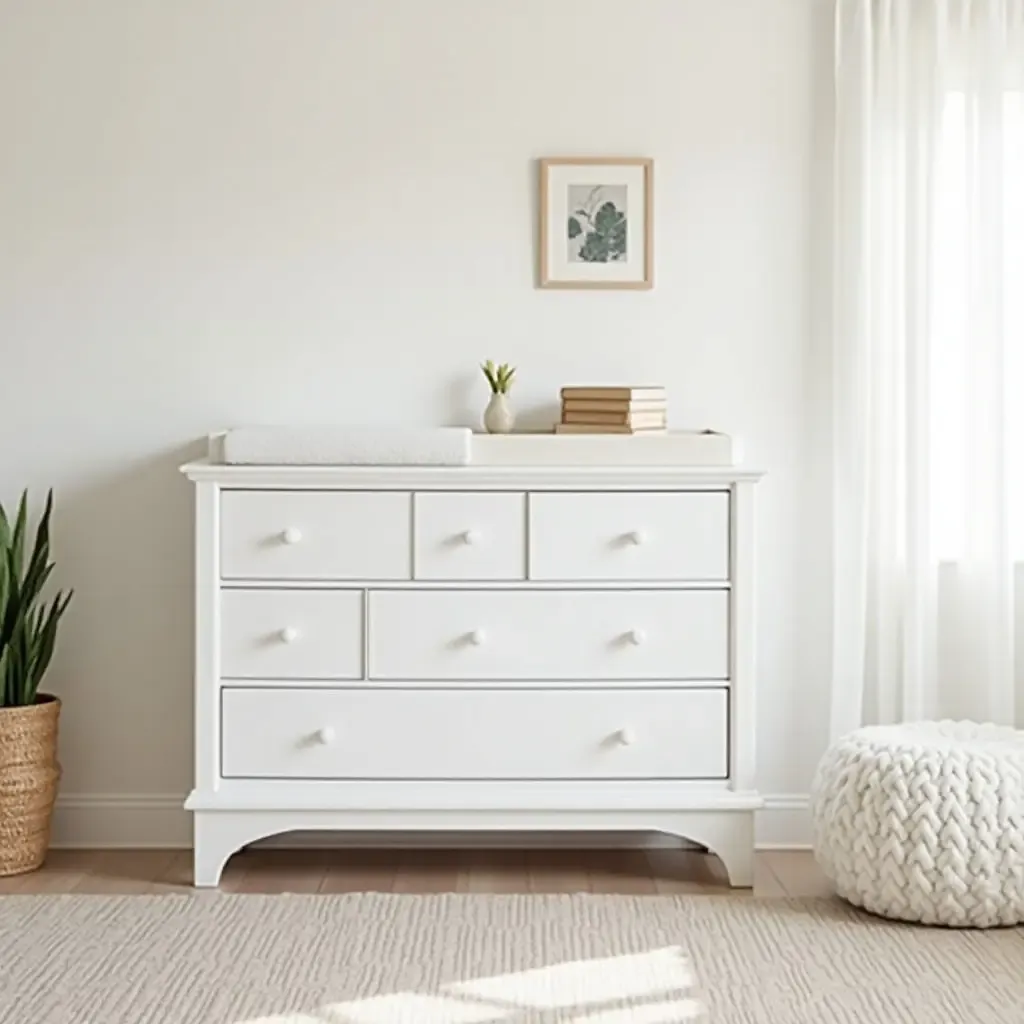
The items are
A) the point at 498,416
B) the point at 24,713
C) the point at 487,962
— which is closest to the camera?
the point at 487,962

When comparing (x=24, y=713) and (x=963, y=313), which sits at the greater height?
(x=963, y=313)

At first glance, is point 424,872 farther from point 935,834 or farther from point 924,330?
point 924,330

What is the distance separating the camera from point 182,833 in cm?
396

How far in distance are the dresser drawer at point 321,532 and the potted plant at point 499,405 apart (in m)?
0.35

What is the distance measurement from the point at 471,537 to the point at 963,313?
128 cm

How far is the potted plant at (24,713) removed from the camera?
363 cm

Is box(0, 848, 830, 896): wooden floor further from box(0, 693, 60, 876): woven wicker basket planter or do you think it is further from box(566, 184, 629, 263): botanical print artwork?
box(566, 184, 629, 263): botanical print artwork

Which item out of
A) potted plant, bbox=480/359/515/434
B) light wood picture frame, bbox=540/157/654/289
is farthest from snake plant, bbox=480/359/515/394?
light wood picture frame, bbox=540/157/654/289

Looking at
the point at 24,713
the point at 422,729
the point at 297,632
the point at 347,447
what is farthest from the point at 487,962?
the point at 24,713

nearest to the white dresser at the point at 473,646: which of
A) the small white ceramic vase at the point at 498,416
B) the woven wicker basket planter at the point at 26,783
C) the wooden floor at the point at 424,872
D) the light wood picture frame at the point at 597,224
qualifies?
the wooden floor at the point at 424,872

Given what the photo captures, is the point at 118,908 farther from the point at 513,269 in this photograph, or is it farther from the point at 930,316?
the point at 930,316

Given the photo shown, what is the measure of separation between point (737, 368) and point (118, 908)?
5.92 ft

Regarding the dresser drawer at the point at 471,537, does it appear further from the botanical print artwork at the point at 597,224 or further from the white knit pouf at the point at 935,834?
the white knit pouf at the point at 935,834

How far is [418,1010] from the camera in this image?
2.81 metres
